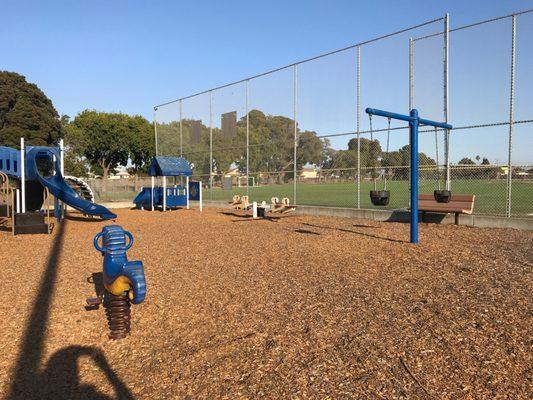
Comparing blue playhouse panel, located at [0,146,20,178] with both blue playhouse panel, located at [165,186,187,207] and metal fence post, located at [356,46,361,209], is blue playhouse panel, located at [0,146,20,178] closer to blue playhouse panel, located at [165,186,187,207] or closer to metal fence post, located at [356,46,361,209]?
blue playhouse panel, located at [165,186,187,207]

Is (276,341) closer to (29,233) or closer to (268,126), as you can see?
(29,233)

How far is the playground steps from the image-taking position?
11.7 meters

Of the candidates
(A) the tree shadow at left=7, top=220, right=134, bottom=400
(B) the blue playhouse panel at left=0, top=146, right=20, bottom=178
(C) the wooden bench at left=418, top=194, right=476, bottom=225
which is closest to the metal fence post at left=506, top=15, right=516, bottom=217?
(C) the wooden bench at left=418, top=194, right=476, bottom=225

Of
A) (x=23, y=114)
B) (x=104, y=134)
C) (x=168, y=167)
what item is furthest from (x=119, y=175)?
(x=168, y=167)

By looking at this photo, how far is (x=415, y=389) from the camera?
2.97 metres

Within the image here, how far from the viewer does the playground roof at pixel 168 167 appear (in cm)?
1867

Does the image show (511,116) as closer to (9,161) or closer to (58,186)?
(58,186)

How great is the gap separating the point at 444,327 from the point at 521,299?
134 cm

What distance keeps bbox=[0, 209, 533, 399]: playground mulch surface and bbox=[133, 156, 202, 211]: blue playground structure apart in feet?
35.8

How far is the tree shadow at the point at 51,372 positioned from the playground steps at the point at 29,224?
26.1 ft

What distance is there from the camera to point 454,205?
37.2ft

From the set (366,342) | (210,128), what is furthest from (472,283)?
(210,128)

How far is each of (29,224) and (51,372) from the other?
941 cm

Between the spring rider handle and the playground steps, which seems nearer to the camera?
the spring rider handle
